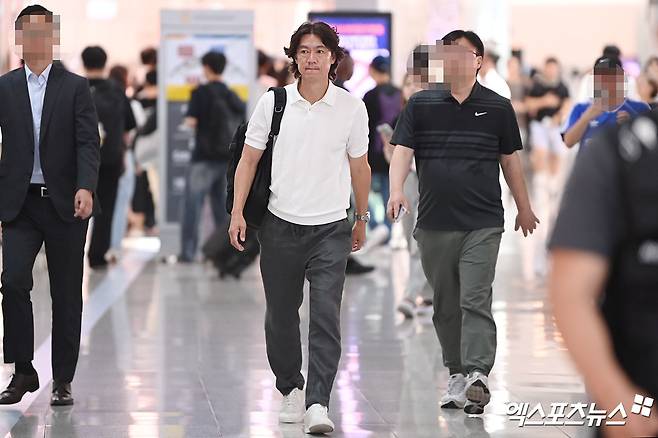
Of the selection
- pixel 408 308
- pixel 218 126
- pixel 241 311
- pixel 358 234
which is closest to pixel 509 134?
pixel 358 234

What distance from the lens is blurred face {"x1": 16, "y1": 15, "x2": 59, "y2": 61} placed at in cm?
639

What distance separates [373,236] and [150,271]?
2502 mm

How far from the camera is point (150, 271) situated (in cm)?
1296

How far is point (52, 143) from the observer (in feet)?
21.0

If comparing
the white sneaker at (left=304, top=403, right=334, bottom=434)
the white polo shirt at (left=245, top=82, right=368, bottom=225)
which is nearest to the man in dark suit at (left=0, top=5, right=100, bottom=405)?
the white polo shirt at (left=245, top=82, right=368, bottom=225)

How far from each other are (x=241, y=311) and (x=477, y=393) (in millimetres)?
4112

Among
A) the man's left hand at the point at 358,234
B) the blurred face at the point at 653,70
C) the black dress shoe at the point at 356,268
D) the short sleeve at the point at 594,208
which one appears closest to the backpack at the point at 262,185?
the man's left hand at the point at 358,234

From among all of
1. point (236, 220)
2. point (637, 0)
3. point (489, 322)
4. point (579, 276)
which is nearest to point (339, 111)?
point (236, 220)

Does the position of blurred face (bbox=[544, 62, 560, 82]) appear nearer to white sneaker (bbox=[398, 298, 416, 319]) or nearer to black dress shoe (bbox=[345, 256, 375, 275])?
black dress shoe (bbox=[345, 256, 375, 275])

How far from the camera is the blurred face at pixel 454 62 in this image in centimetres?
645

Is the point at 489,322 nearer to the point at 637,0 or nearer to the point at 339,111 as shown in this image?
the point at 339,111

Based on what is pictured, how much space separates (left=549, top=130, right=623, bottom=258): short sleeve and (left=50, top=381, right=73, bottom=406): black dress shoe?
4505mm

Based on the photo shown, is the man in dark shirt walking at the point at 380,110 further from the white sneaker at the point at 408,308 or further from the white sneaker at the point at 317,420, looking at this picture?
the white sneaker at the point at 317,420

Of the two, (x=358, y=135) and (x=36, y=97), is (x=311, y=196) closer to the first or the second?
(x=358, y=135)
